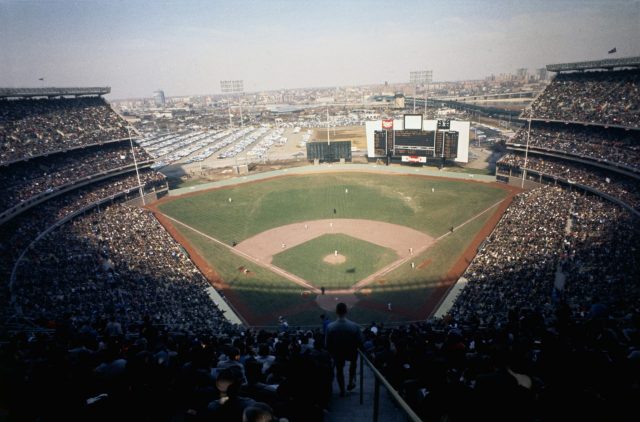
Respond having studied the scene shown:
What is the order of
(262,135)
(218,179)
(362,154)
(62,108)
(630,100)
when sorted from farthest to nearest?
(262,135) < (362,154) < (218,179) < (62,108) < (630,100)

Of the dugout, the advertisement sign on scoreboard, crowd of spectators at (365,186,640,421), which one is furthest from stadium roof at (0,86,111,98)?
crowd of spectators at (365,186,640,421)

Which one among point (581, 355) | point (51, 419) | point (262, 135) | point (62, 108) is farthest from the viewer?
point (262, 135)

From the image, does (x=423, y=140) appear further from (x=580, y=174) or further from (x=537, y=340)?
(x=537, y=340)

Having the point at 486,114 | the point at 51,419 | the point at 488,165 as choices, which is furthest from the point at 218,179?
the point at 486,114

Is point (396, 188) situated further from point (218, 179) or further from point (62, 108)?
point (62, 108)

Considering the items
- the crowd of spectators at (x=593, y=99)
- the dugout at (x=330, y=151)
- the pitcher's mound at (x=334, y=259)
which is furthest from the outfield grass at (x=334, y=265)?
the dugout at (x=330, y=151)

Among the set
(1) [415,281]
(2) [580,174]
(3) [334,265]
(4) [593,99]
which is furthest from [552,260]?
(4) [593,99]
